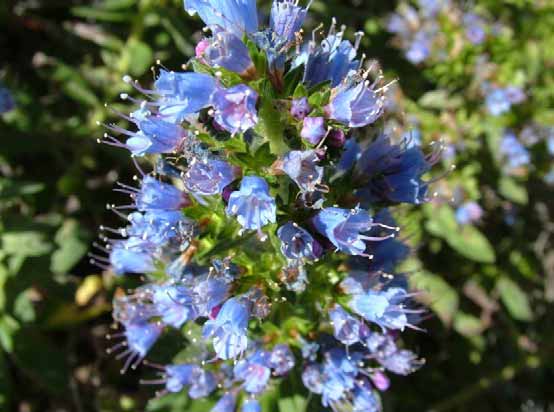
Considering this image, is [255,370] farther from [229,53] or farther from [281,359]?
[229,53]

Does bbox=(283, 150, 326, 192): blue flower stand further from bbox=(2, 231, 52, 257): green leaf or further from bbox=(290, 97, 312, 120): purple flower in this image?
bbox=(2, 231, 52, 257): green leaf

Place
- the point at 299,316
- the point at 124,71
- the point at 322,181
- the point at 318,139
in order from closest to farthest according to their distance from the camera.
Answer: the point at 318,139, the point at 322,181, the point at 299,316, the point at 124,71

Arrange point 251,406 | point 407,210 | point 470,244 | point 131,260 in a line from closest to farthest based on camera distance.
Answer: point 251,406 → point 131,260 → point 407,210 → point 470,244

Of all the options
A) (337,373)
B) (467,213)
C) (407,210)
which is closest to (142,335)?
(337,373)

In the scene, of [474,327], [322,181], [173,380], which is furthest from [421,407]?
[322,181]

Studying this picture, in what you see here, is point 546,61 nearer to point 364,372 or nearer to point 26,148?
point 364,372
